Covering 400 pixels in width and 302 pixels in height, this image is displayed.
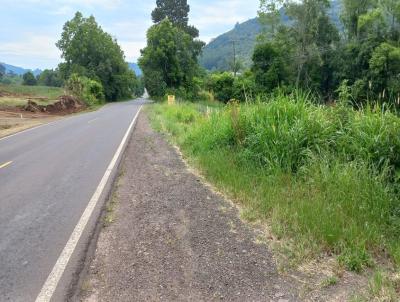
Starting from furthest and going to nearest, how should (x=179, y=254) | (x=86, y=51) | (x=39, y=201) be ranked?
(x=86, y=51) < (x=39, y=201) < (x=179, y=254)

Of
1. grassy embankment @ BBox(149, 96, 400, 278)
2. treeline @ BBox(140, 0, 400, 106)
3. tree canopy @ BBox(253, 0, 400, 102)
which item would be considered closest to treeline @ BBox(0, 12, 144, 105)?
treeline @ BBox(140, 0, 400, 106)

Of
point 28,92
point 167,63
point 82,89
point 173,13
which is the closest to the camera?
point 28,92

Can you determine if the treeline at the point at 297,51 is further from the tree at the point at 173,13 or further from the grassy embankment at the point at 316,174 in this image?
the grassy embankment at the point at 316,174

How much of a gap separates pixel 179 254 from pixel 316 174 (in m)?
2.99

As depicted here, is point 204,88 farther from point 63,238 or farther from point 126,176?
point 63,238

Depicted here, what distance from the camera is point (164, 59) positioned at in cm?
5588

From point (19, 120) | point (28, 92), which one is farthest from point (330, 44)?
point (19, 120)

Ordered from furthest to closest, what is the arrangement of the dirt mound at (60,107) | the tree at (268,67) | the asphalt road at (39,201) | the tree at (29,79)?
1. the tree at (29,79)
2. the tree at (268,67)
3. the dirt mound at (60,107)
4. the asphalt road at (39,201)

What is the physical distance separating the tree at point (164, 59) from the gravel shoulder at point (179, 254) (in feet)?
162

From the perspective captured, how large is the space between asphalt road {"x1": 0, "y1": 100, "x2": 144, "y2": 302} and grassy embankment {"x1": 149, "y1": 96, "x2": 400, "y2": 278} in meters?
2.65

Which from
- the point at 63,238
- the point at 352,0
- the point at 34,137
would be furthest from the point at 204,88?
the point at 63,238

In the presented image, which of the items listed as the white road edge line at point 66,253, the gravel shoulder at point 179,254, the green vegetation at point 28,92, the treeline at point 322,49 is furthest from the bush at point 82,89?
the gravel shoulder at point 179,254

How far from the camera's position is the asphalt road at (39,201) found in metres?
4.59

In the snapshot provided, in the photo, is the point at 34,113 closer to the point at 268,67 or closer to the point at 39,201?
the point at 39,201
